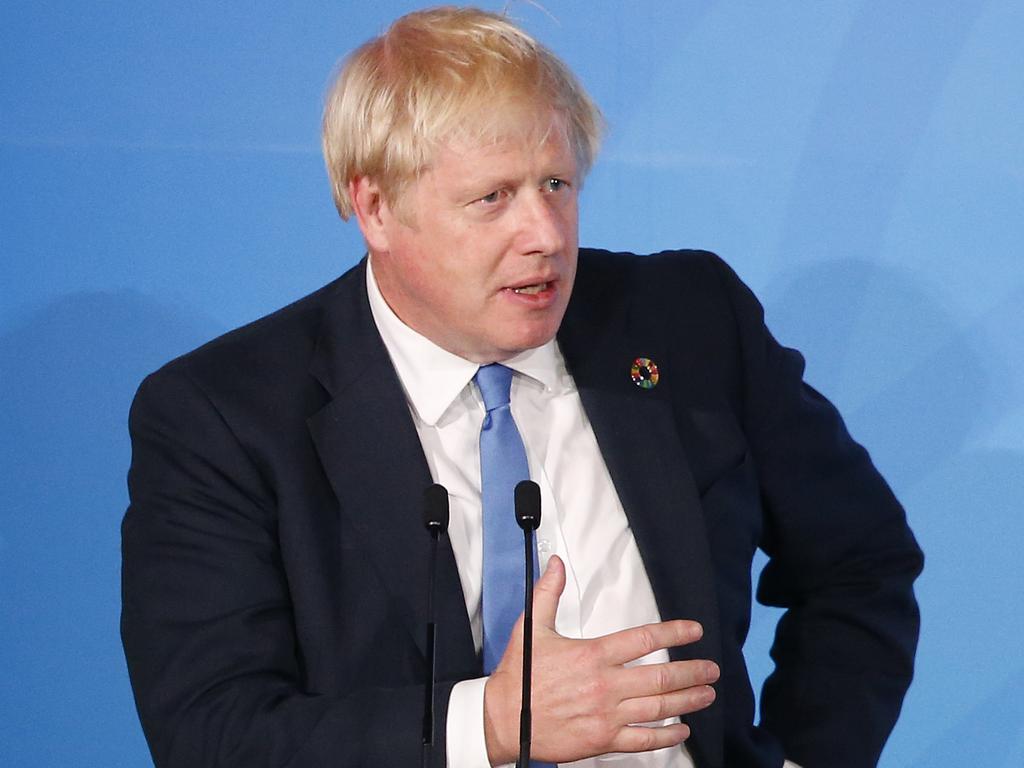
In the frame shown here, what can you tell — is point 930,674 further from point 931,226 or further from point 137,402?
point 137,402

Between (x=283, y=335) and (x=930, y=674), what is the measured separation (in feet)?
4.66

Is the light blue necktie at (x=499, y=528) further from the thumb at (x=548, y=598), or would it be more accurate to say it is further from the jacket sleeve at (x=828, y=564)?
the jacket sleeve at (x=828, y=564)

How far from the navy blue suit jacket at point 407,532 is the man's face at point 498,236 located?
0.47ft

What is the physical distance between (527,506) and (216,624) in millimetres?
407

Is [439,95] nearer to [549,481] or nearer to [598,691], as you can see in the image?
[549,481]

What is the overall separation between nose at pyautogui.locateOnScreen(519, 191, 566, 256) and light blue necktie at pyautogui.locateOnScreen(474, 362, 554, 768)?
0.21 metres

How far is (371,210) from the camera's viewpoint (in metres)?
1.94

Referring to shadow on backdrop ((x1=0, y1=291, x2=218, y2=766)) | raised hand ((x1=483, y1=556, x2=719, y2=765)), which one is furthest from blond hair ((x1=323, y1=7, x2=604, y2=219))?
shadow on backdrop ((x1=0, y1=291, x2=218, y2=766))

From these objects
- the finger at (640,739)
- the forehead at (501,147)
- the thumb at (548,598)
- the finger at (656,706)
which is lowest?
the finger at (640,739)

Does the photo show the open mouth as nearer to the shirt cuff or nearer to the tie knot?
the tie knot

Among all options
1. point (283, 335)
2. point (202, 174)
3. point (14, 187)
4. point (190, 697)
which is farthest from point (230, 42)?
point (190, 697)

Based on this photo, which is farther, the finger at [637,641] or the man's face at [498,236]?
the man's face at [498,236]

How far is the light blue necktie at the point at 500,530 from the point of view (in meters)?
1.83

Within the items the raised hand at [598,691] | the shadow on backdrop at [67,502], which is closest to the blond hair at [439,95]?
the raised hand at [598,691]
